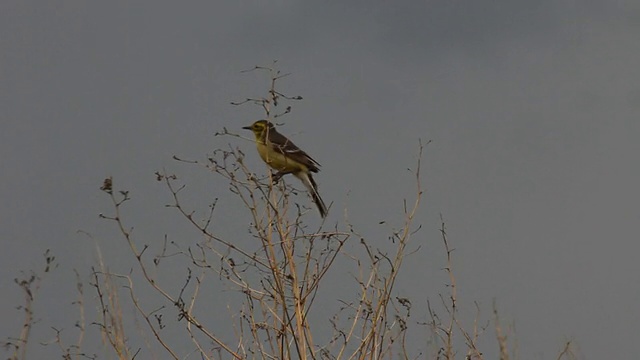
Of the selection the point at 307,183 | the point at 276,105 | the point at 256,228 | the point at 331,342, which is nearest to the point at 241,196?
the point at 256,228

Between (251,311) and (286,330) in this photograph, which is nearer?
(286,330)

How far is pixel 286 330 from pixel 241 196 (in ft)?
2.53

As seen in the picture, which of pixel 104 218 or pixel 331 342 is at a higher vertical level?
pixel 104 218

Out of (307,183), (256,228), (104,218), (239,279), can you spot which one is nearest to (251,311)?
(239,279)

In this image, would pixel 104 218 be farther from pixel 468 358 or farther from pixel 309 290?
pixel 468 358

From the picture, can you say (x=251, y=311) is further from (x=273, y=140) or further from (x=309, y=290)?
(x=273, y=140)

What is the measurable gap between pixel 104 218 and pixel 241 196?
0.74 meters

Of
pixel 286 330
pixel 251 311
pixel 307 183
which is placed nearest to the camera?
pixel 286 330

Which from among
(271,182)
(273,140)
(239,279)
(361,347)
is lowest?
(361,347)

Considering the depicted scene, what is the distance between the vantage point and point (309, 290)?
5.12 metres

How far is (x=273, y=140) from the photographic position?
7703mm

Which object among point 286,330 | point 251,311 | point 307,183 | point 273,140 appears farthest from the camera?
point 307,183

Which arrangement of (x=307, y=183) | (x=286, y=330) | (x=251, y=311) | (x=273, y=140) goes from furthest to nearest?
(x=307, y=183) < (x=273, y=140) < (x=251, y=311) < (x=286, y=330)

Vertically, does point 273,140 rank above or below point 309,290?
above
